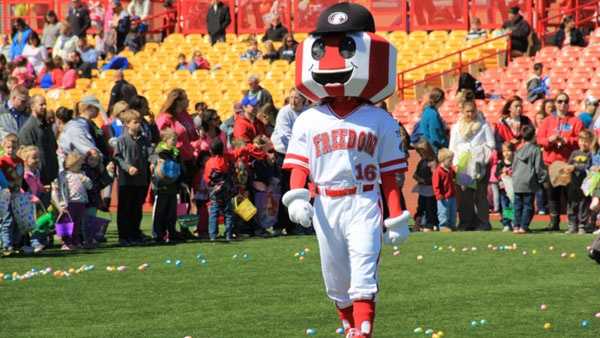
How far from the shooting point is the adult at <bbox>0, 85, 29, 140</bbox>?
17016 millimetres

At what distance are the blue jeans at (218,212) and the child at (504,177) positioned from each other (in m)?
3.79

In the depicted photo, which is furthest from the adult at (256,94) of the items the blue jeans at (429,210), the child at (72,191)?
the child at (72,191)

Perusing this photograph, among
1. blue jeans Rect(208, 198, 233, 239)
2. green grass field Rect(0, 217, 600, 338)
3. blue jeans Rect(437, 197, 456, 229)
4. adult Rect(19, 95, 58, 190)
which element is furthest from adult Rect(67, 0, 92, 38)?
green grass field Rect(0, 217, 600, 338)

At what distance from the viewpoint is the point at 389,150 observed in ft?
30.6

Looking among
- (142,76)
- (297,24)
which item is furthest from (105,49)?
(297,24)

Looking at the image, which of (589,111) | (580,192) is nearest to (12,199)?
(580,192)

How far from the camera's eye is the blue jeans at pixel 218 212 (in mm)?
17688

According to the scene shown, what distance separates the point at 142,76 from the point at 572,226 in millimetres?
14308

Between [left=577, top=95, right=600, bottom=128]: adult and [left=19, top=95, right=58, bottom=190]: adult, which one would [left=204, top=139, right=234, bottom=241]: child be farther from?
[left=577, top=95, right=600, bottom=128]: adult

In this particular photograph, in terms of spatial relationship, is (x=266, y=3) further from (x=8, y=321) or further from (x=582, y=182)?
(x=8, y=321)

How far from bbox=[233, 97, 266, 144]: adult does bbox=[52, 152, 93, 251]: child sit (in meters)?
2.71

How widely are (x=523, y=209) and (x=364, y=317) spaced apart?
10.1 m

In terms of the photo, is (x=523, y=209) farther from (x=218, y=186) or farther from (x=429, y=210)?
(x=218, y=186)

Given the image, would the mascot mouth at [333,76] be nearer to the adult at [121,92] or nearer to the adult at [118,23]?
the adult at [121,92]
